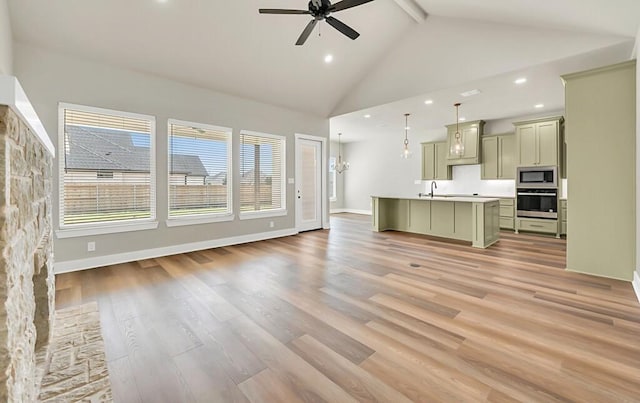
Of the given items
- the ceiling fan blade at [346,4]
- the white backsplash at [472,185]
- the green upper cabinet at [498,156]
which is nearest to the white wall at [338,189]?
the white backsplash at [472,185]

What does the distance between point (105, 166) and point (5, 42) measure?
161 cm

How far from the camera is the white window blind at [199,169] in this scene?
4.71m

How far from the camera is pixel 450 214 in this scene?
5.80m

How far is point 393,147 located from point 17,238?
391 inches

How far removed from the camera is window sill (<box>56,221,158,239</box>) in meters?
3.71

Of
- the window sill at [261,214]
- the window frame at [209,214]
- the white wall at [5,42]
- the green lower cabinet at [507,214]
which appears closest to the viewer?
the white wall at [5,42]

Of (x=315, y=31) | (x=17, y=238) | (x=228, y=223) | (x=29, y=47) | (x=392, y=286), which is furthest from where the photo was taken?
(x=228, y=223)

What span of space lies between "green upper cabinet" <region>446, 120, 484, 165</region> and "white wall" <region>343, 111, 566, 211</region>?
410 mm

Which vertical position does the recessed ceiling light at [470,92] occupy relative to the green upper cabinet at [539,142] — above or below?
above

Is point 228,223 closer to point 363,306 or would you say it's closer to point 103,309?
point 103,309

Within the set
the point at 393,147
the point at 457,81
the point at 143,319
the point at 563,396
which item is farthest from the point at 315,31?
the point at 393,147

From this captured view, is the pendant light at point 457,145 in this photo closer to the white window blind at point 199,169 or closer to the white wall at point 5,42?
the white window blind at point 199,169

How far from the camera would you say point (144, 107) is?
431 centimetres

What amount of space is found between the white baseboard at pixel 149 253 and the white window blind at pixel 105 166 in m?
0.51
